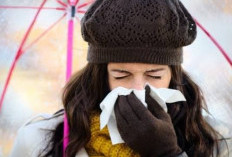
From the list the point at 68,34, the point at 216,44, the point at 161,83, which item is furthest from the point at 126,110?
the point at 216,44

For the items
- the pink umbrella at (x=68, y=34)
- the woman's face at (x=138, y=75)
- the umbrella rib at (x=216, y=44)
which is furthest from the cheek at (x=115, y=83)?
the umbrella rib at (x=216, y=44)

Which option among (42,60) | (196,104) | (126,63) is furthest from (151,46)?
(42,60)

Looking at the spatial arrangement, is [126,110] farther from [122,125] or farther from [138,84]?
[138,84]

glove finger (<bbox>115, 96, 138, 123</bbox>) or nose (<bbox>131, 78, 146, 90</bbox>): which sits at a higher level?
nose (<bbox>131, 78, 146, 90</bbox>)

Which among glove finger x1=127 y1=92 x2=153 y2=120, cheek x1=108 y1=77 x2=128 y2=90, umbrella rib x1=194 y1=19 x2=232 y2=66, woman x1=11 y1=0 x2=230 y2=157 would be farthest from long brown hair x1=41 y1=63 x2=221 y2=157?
glove finger x1=127 y1=92 x2=153 y2=120

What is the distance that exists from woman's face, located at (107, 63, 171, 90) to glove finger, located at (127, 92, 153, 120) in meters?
0.11

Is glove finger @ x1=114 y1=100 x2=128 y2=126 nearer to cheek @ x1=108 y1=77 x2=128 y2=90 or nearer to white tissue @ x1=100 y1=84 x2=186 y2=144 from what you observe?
white tissue @ x1=100 y1=84 x2=186 y2=144

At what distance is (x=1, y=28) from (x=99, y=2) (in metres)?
0.68

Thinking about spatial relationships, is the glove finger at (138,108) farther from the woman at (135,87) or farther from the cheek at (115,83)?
the cheek at (115,83)

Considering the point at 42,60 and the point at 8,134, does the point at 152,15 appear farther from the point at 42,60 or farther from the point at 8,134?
the point at 8,134

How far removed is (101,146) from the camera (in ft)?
13.7

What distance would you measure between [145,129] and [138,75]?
0.32m

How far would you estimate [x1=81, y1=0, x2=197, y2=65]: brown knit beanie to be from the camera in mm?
4059

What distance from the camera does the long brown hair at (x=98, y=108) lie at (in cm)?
423
